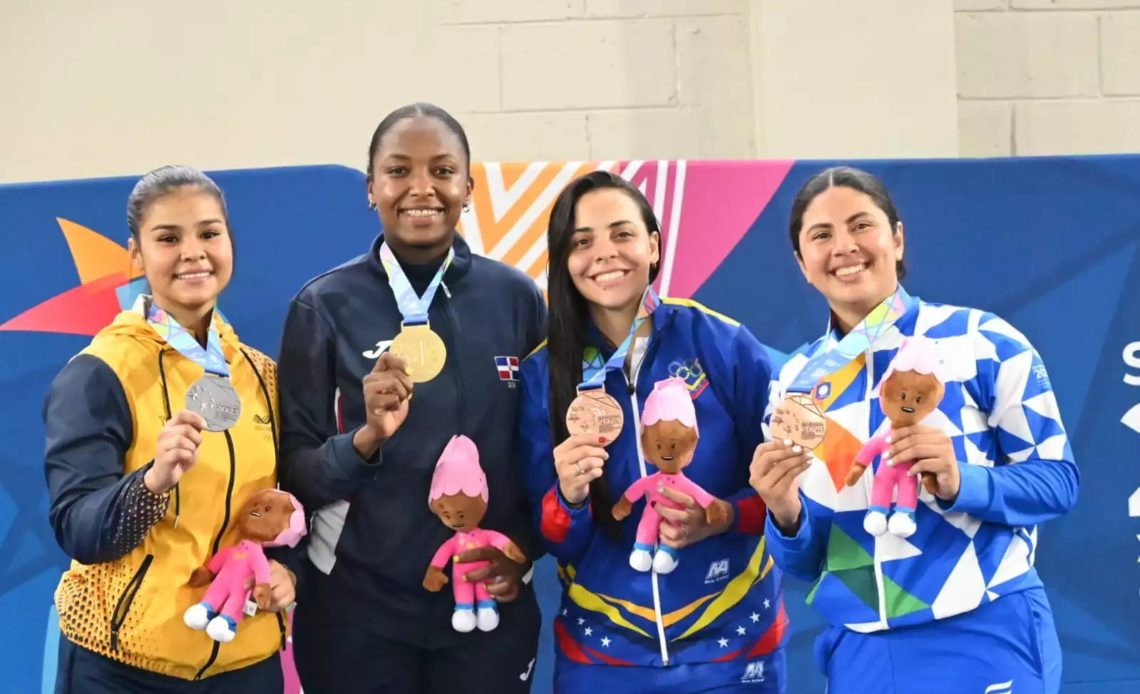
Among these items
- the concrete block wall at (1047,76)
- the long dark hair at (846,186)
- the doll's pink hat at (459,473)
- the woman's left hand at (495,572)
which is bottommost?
the woman's left hand at (495,572)

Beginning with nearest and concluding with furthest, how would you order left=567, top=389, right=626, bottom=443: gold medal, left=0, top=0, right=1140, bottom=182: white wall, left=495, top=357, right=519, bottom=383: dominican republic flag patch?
left=567, top=389, right=626, bottom=443: gold medal
left=495, top=357, right=519, bottom=383: dominican republic flag patch
left=0, top=0, right=1140, bottom=182: white wall

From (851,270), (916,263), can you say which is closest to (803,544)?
(851,270)

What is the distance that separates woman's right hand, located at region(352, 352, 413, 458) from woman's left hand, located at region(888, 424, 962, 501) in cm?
92

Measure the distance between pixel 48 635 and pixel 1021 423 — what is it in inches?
105

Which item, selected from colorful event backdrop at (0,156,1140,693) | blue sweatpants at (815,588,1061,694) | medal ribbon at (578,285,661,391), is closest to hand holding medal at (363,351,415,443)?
medal ribbon at (578,285,661,391)

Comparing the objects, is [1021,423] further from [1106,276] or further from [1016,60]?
[1016,60]

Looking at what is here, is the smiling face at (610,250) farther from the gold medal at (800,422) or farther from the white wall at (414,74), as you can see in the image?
the white wall at (414,74)

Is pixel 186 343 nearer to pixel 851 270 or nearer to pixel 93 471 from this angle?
pixel 93 471

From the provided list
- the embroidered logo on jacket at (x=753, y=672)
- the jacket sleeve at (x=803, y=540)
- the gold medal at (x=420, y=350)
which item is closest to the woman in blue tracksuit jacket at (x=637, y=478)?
the embroidered logo on jacket at (x=753, y=672)

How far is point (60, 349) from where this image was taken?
120 inches

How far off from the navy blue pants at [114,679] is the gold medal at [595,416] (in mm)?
828

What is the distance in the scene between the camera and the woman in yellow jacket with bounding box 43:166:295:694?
1.90m

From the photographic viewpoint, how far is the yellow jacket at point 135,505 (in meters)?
1.91

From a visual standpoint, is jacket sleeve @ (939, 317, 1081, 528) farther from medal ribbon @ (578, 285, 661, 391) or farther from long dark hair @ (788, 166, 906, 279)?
medal ribbon @ (578, 285, 661, 391)
